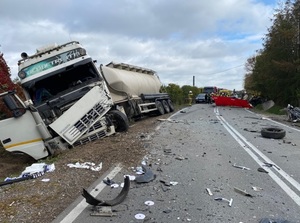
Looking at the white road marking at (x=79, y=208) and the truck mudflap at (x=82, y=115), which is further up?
the truck mudflap at (x=82, y=115)

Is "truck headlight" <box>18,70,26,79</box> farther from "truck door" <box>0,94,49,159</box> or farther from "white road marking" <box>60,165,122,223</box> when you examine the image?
"white road marking" <box>60,165,122,223</box>

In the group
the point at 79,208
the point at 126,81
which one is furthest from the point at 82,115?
the point at 126,81

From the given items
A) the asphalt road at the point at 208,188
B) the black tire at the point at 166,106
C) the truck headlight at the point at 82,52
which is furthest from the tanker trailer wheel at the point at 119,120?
the black tire at the point at 166,106

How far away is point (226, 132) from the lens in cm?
1280

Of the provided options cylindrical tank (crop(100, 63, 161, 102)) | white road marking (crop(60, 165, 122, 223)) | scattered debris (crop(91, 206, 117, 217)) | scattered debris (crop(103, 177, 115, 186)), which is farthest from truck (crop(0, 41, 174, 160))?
scattered debris (crop(91, 206, 117, 217))

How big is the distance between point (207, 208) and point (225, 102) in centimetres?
3250

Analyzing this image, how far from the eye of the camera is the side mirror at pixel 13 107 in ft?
28.9

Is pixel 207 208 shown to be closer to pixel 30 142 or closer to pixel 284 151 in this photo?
pixel 284 151

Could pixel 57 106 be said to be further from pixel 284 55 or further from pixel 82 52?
pixel 284 55

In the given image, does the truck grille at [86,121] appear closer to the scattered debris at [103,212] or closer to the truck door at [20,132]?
the truck door at [20,132]

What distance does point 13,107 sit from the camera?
8805 mm

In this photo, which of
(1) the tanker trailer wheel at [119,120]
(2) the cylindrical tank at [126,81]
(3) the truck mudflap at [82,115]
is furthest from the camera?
(2) the cylindrical tank at [126,81]

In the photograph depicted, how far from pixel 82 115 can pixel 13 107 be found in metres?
1.90

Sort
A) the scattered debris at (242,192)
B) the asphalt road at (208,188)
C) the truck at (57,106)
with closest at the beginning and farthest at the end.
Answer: the asphalt road at (208,188) < the scattered debris at (242,192) < the truck at (57,106)
